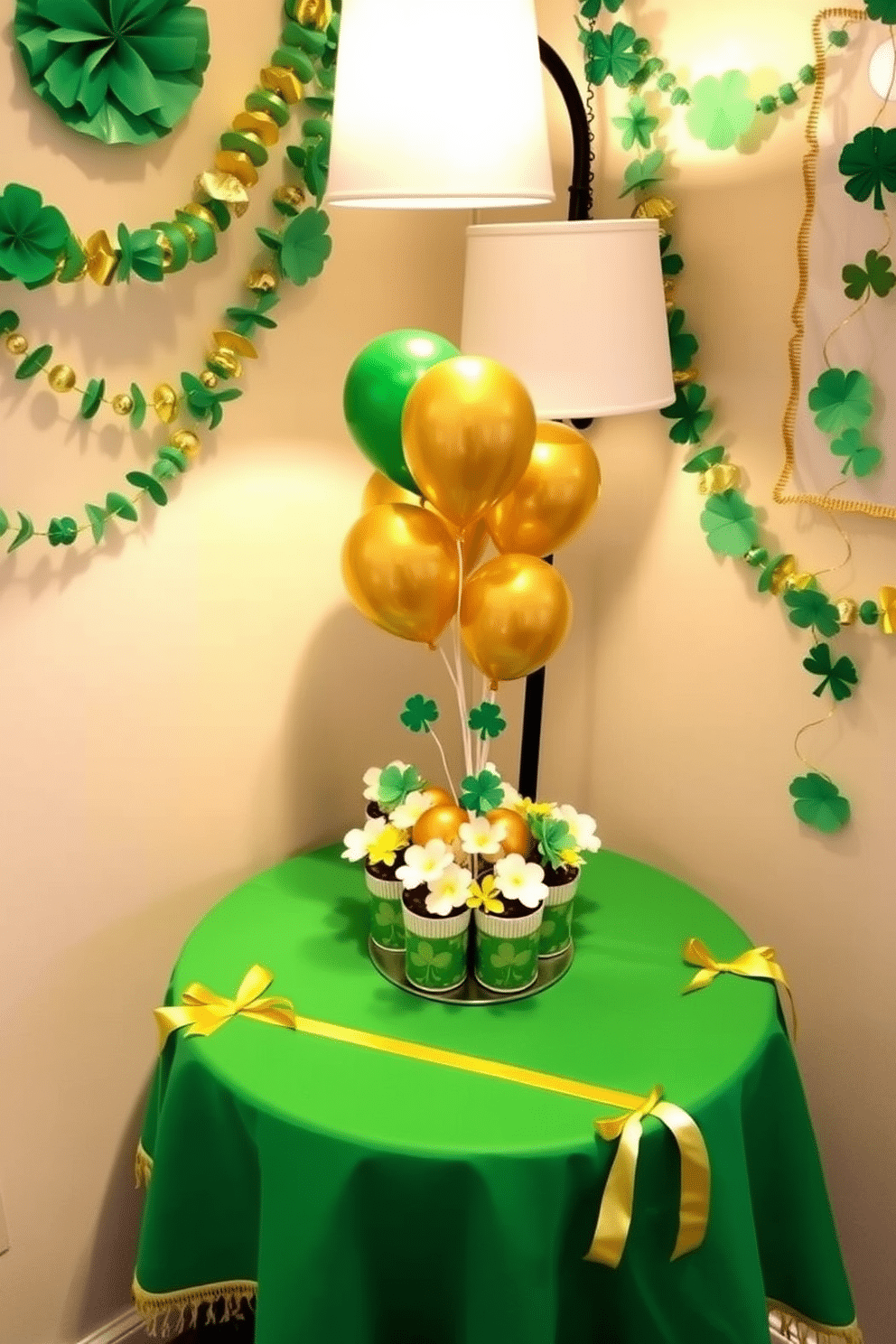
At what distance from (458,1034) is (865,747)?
66 centimetres

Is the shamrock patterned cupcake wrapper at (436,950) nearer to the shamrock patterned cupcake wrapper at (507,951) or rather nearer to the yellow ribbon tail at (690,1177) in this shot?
the shamrock patterned cupcake wrapper at (507,951)

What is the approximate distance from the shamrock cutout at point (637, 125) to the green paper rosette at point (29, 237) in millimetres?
761

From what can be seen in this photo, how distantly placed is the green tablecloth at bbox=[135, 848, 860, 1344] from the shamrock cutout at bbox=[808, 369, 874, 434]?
672 millimetres

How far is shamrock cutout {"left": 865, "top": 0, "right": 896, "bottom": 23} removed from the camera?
126 cm

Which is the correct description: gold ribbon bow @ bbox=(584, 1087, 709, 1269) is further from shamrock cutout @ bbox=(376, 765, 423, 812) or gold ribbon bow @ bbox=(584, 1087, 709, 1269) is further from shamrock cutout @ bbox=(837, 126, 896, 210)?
shamrock cutout @ bbox=(837, 126, 896, 210)

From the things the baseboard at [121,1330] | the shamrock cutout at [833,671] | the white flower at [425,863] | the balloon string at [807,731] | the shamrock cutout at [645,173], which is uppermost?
the shamrock cutout at [645,173]

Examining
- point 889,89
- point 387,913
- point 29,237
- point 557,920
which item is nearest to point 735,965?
point 557,920

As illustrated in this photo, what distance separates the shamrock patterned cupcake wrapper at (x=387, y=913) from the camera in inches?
56.5

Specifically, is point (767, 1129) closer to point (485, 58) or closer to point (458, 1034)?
point (458, 1034)

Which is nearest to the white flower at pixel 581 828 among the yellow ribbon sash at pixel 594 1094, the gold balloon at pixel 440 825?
the gold balloon at pixel 440 825

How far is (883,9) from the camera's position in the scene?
127 centimetres

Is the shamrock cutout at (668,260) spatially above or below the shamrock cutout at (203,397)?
above

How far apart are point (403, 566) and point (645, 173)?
2.26ft

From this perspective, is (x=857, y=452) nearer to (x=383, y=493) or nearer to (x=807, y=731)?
(x=807, y=731)
